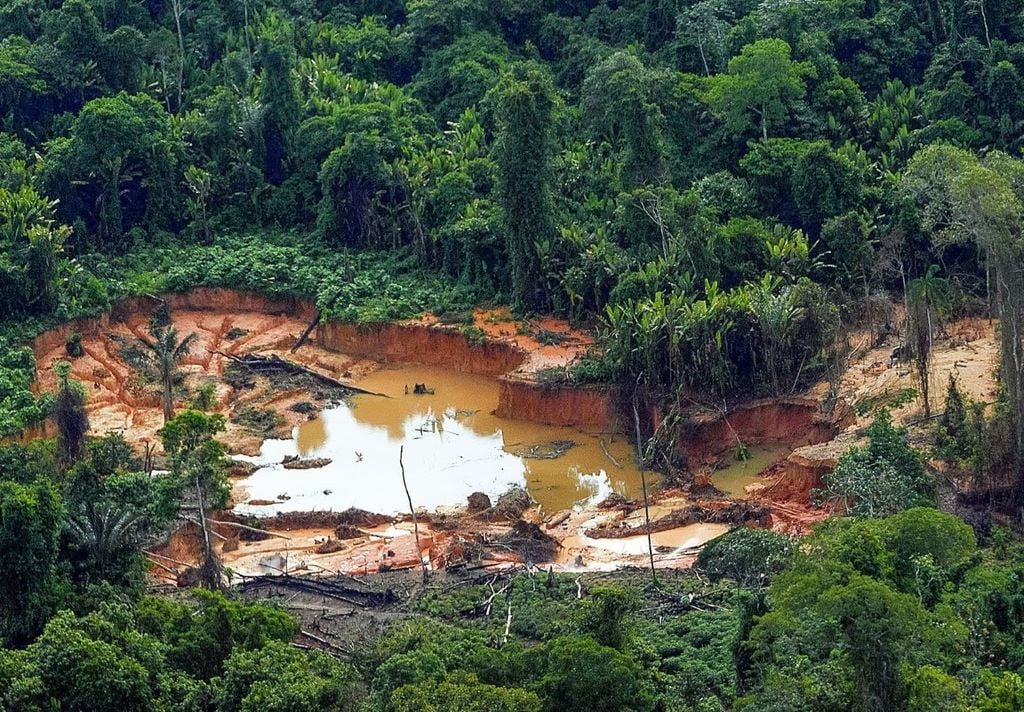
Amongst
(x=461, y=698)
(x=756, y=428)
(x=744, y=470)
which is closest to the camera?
(x=461, y=698)

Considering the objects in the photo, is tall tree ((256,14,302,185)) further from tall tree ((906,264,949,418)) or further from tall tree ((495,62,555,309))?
tall tree ((906,264,949,418))

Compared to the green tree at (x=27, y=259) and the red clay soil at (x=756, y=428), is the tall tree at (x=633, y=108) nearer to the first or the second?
the red clay soil at (x=756, y=428)

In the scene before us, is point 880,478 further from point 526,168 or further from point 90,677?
point 526,168

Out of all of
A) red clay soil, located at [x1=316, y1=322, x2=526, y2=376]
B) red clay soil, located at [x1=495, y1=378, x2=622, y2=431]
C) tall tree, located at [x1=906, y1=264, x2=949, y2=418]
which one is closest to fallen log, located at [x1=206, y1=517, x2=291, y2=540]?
red clay soil, located at [x1=495, y1=378, x2=622, y2=431]

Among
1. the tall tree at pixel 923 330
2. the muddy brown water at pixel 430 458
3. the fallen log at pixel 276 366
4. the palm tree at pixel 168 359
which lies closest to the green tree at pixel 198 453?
the muddy brown water at pixel 430 458

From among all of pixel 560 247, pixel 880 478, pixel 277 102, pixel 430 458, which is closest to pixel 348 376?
pixel 430 458
